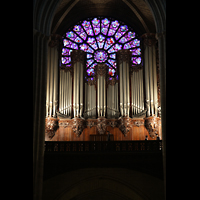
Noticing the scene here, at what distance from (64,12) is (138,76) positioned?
4.71m

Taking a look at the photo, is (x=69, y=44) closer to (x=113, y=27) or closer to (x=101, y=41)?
(x=101, y=41)

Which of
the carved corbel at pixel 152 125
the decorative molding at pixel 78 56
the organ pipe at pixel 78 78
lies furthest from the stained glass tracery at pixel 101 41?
the carved corbel at pixel 152 125

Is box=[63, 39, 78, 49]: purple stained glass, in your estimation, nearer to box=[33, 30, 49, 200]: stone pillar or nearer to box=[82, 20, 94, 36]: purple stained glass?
box=[82, 20, 94, 36]: purple stained glass

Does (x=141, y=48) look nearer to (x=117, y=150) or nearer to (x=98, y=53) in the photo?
(x=98, y=53)

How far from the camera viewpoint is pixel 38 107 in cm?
1136

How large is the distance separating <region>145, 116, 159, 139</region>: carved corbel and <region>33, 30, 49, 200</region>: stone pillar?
500 centimetres

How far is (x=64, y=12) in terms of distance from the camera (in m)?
16.1

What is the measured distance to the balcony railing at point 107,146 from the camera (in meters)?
12.2

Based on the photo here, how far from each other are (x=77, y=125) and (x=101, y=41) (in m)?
4.92

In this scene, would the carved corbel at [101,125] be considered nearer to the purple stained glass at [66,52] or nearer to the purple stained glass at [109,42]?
the purple stained glass at [66,52]

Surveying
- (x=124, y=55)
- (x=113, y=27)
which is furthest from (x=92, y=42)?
(x=124, y=55)

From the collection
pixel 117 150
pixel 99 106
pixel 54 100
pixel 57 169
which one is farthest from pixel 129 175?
pixel 54 100

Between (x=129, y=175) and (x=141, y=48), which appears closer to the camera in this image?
(x=129, y=175)

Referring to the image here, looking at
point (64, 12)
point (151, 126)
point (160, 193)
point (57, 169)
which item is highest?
point (64, 12)
